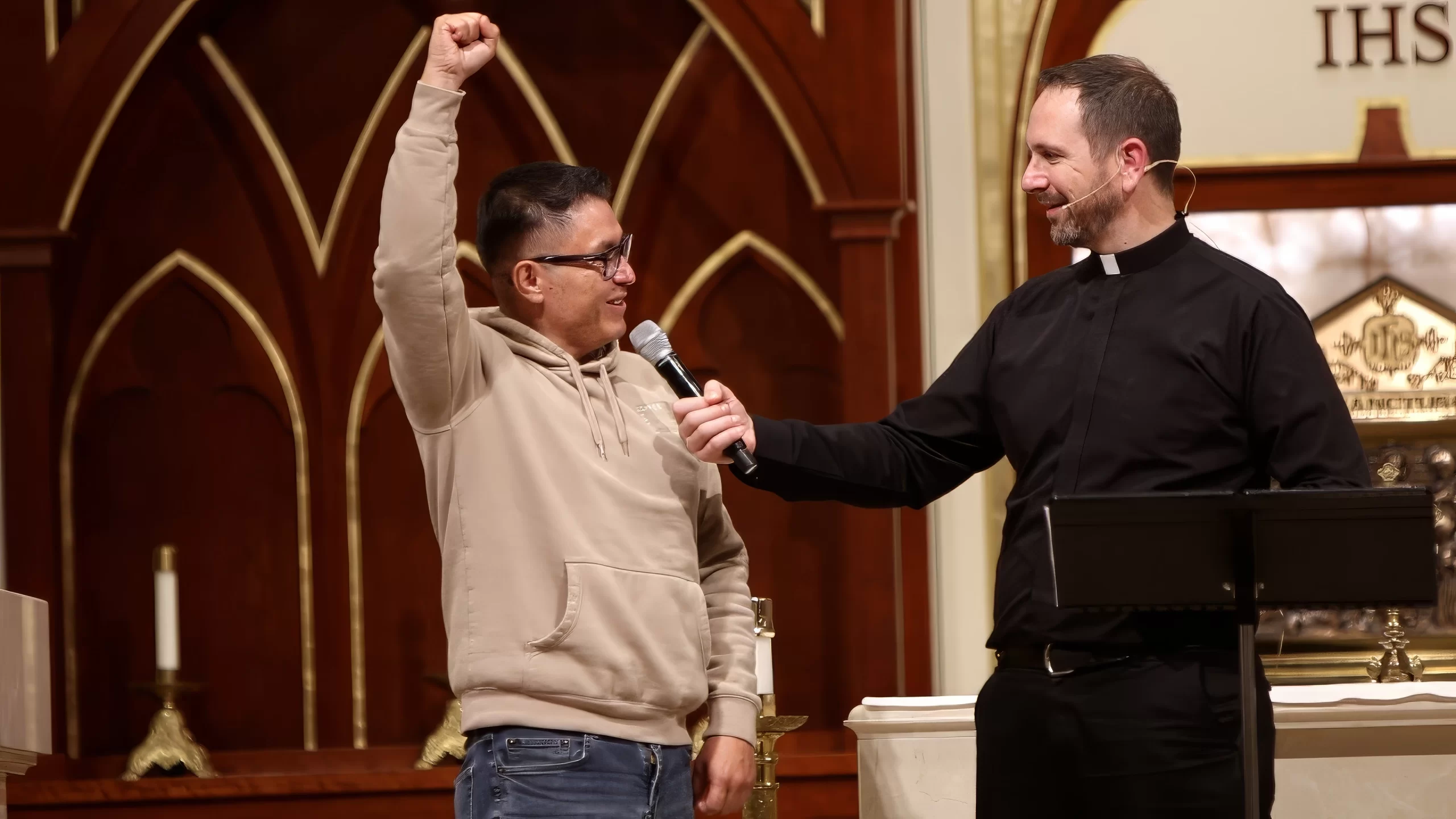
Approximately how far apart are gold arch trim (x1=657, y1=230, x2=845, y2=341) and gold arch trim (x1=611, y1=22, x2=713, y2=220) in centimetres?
26

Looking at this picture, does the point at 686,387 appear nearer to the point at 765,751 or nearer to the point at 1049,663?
the point at 1049,663

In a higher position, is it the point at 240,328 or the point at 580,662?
the point at 240,328

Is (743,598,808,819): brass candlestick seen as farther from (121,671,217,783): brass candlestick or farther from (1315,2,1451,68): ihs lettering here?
(1315,2,1451,68): ihs lettering

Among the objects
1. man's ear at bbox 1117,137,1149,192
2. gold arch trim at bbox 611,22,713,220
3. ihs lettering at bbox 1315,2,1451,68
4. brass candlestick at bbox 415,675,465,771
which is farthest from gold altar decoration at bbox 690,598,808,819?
ihs lettering at bbox 1315,2,1451,68

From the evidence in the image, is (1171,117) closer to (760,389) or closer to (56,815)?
(760,389)

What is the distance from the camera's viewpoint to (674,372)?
93.8 inches

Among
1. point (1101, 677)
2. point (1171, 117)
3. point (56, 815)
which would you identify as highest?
point (1171, 117)

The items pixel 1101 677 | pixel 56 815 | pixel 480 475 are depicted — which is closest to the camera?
pixel 1101 677

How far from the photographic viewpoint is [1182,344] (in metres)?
2.30

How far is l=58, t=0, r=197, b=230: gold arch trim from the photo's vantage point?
4.22m

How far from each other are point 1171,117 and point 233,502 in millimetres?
2837

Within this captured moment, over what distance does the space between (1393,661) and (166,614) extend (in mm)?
2870

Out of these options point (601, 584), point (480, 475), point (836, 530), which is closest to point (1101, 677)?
point (601, 584)

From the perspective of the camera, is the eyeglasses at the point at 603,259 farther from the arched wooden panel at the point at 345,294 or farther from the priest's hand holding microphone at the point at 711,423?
the arched wooden panel at the point at 345,294
